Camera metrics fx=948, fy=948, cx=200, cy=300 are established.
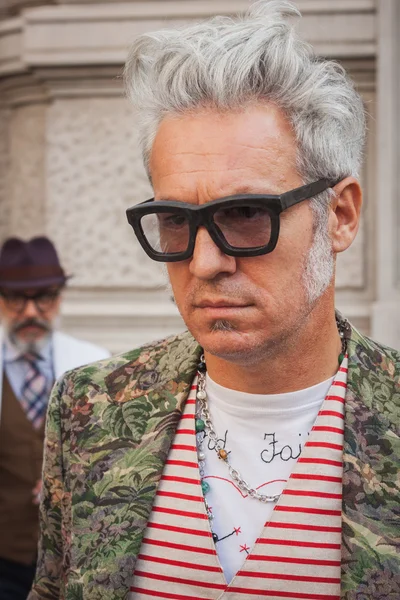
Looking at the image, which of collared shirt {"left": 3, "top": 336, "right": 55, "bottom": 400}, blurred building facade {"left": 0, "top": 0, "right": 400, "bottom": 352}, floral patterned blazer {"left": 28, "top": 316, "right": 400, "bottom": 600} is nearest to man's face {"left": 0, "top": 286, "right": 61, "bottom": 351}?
collared shirt {"left": 3, "top": 336, "right": 55, "bottom": 400}

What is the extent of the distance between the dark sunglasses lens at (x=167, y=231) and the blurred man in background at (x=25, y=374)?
2431 millimetres

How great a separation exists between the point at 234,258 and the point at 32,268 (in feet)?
11.0

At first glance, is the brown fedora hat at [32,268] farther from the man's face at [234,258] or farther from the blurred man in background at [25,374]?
the man's face at [234,258]

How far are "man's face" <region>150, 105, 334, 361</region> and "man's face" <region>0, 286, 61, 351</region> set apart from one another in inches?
125

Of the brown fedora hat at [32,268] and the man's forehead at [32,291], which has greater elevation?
the brown fedora hat at [32,268]

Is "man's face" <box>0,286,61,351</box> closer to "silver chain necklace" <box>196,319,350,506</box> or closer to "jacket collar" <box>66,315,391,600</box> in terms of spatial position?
"jacket collar" <box>66,315,391,600</box>

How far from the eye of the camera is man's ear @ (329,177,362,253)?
192 centimetres

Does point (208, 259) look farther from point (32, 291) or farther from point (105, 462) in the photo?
point (32, 291)

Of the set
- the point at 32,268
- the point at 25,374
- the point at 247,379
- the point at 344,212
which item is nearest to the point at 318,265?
the point at 344,212

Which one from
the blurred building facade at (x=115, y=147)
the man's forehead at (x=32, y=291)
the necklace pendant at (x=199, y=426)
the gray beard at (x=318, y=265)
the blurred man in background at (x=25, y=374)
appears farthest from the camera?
the blurred building facade at (x=115, y=147)

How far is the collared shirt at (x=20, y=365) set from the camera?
4.48 metres

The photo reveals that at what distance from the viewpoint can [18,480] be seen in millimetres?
4223

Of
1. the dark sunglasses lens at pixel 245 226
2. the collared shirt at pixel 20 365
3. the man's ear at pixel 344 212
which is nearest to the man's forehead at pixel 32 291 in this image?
the collared shirt at pixel 20 365

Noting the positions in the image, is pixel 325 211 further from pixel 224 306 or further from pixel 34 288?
pixel 34 288
